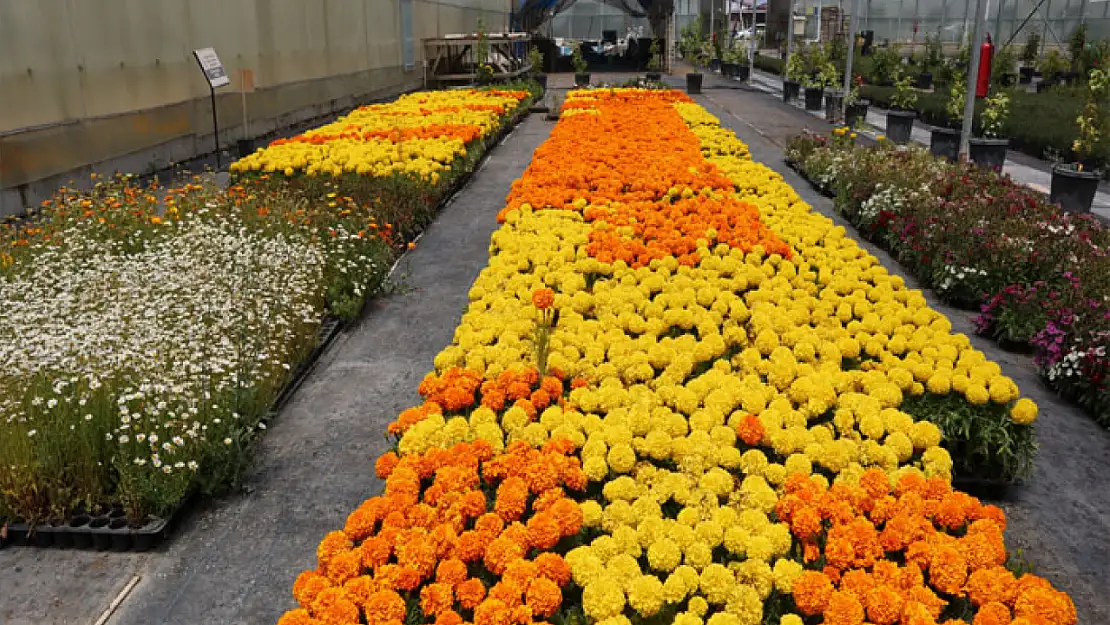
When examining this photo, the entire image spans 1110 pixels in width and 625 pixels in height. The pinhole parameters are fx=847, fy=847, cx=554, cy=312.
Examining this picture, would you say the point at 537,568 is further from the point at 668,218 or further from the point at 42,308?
the point at 668,218

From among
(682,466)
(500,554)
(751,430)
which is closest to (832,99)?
(751,430)

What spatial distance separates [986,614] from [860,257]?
433 cm

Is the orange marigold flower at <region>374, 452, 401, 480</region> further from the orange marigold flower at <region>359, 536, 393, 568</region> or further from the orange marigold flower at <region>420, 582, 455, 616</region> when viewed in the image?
the orange marigold flower at <region>420, 582, 455, 616</region>

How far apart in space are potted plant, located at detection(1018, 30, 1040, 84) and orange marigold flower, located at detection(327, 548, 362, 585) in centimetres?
3868

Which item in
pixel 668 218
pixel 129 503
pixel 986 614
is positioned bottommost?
pixel 129 503

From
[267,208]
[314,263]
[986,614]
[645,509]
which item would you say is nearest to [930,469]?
[986,614]

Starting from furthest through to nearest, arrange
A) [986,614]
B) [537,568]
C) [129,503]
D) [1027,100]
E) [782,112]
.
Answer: [782,112] < [1027,100] < [129,503] < [537,568] < [986,614]

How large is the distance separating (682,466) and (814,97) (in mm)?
23892

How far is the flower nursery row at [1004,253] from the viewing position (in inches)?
235

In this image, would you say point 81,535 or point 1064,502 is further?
point 1064,502

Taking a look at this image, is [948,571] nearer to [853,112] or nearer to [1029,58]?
[853,112]

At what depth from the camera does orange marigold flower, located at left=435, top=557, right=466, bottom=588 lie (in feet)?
10.1

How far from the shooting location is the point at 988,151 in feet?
47.9

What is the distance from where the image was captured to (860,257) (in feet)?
22.4
